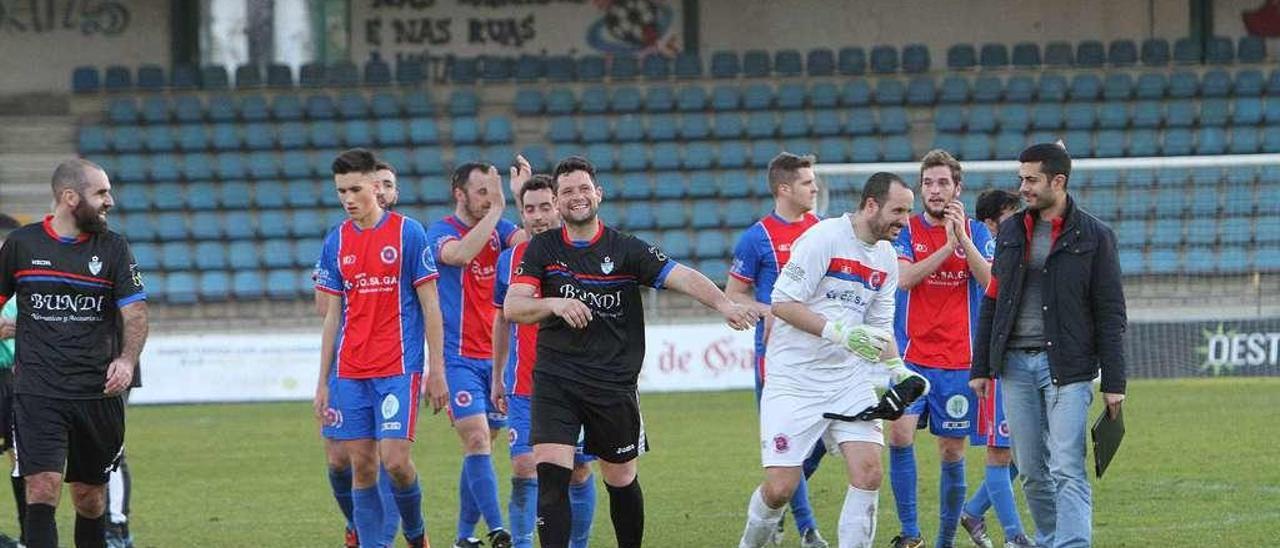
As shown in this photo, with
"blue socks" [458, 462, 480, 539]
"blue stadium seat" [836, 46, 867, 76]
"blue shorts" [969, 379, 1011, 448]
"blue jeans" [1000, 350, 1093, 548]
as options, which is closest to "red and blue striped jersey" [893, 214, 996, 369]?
"blue shorts" [969, 379, 1011, 448]

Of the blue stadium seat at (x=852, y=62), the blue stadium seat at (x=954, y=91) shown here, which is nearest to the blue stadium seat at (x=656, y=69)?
the blue stadium seat at (x=852, y=62)

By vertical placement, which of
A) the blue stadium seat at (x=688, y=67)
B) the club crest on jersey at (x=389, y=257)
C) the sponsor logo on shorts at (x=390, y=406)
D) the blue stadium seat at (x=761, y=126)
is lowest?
the sponsor logo on shorts at (x=390, y=406)

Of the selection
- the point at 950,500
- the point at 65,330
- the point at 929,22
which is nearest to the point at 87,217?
the point at 65,330

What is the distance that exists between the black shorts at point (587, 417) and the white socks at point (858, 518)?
1.06 m

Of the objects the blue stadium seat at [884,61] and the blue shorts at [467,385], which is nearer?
the blue shorts at [467,385]

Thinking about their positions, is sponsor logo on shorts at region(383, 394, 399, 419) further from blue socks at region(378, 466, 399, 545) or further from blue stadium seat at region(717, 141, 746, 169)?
blue stadium seat at region(717, 141, 746, 169)

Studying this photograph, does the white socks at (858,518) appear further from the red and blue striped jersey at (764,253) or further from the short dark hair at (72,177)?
the short dark hair at (72,177)

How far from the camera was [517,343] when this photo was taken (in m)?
9.95

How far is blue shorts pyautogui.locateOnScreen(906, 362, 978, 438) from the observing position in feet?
33.1

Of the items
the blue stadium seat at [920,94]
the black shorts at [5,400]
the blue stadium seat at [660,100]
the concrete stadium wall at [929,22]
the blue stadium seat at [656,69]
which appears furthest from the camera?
the concrete stadium wall at [929,22]

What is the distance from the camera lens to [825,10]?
31.1m

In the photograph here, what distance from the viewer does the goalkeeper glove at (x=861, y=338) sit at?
26.9 feet

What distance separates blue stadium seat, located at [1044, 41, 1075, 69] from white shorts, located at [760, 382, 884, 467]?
Answer: 21.5 meters

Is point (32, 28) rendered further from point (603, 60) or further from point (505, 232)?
point (505, 232)
